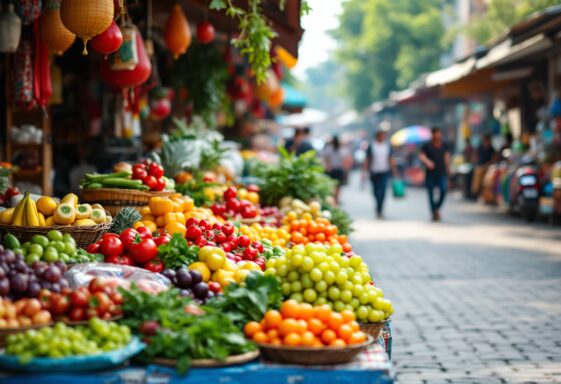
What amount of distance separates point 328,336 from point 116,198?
3132 millimetres

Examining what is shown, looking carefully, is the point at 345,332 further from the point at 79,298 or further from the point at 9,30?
the point at 9,30

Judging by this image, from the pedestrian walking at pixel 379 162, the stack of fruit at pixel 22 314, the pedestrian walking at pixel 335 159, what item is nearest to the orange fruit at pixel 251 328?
the stack of fruit at pixel 22 314

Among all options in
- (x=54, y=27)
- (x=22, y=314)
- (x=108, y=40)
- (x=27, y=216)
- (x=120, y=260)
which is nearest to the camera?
(x=22, y=314)

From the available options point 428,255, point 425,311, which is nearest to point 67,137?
point 428,255

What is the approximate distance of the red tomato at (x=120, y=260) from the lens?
14.9ft

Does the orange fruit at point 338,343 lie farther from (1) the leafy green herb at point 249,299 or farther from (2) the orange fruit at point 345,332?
(1) the leafy green herb at point 249,299

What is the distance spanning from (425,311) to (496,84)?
17713 millimetres

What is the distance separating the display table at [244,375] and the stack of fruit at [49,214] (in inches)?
70.6

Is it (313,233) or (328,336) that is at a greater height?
(313,233)

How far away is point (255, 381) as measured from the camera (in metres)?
3.38

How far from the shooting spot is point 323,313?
382cm

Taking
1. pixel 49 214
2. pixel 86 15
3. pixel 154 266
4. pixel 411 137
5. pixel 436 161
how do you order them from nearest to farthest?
pixel 154 266 → pixel 49 214 → pixel 86 15 → pixel 436 161 → pixel 411 137

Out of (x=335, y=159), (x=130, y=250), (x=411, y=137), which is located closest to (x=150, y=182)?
(x=130, y=250)

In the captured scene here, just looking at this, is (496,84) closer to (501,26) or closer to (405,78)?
(501,26)
